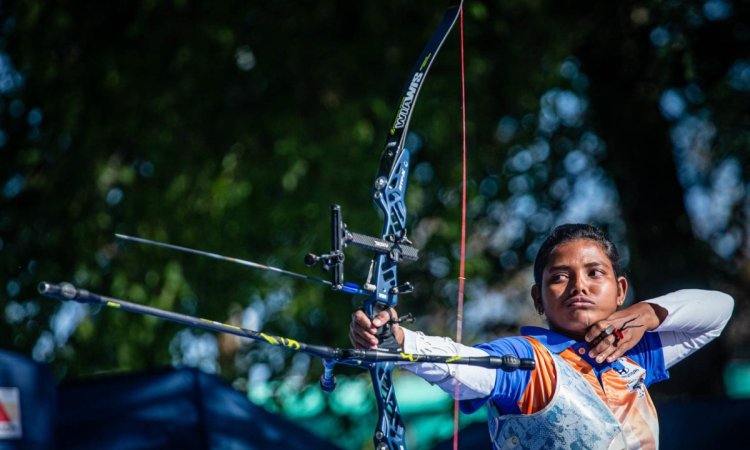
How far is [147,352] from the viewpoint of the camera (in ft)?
22.2

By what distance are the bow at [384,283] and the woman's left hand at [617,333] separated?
42cm

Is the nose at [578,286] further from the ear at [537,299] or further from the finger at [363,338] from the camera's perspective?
the finger at [363,338]

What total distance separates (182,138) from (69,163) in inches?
30.9

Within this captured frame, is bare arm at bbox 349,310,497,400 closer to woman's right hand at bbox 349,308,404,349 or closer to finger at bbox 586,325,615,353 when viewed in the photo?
woman's right hand at bbox 349,308,404,349

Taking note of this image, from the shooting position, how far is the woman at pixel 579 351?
105 inches

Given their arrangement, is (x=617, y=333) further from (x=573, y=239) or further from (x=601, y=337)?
(x=573, y=239)

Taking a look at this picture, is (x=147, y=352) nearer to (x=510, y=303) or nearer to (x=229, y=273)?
(x=229, y=273)

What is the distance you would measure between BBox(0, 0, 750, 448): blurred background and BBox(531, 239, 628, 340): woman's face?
3.49 meters

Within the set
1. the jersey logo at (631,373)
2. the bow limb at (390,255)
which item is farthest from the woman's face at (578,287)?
the bow limb at (390,255)

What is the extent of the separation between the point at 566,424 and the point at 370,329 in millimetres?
634

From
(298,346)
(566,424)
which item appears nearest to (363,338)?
(298,346)

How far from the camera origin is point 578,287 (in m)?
2.94

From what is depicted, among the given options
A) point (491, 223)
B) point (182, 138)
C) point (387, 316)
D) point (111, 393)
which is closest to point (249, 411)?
point (111, 393)

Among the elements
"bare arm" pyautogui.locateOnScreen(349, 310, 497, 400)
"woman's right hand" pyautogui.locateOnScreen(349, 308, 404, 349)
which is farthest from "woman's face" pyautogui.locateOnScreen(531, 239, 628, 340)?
"woman's right hand" pyautogui.locateOnScreen(349, 308, 404, 349)
